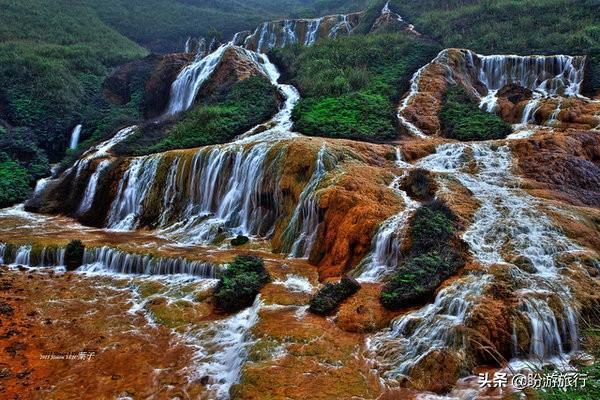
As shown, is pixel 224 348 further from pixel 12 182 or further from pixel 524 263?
pixel 12 182

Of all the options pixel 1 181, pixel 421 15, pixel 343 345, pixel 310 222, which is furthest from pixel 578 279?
pixel 421 15

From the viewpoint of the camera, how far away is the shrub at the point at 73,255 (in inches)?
474

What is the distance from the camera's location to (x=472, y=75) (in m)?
24.2

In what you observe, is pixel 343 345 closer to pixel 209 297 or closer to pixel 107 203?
pixel 209 297

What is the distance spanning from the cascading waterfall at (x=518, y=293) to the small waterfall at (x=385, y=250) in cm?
151

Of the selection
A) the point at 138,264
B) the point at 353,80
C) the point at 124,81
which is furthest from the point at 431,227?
the point at 124,81

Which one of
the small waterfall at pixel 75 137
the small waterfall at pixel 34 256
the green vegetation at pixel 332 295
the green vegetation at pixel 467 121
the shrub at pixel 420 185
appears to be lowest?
the small waterfall at pixel 34 256

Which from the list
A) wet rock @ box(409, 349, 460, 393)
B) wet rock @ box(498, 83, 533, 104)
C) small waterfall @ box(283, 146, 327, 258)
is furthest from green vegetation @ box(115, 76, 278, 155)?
wet rock @ box(409, 349, 460, 393)

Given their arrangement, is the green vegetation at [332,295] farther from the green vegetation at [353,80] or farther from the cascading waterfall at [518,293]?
the green vegetation at [353,80]

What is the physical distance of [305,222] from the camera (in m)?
12.3

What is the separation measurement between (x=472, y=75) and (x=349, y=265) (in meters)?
18.3

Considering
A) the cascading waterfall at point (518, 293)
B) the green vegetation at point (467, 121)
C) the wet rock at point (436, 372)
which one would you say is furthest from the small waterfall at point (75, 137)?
→ the wet rock at point (436, 372)

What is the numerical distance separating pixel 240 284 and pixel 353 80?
57.2 ft

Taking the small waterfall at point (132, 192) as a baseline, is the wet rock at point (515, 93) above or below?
above
